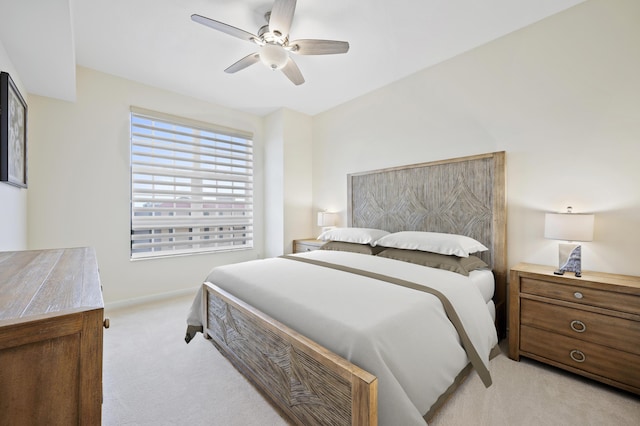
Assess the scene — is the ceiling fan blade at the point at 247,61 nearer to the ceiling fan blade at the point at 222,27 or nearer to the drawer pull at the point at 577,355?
the ceiling fan blade at the point at 222,27

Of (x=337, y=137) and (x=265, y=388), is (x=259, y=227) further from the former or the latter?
(x=265, y=388)

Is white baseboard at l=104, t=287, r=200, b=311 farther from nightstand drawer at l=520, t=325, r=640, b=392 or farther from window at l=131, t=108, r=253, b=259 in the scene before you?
nightstand drawer at l=520, t=325, r=640, b=392

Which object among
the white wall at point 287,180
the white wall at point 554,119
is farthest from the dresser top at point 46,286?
the white wall at point 554,119

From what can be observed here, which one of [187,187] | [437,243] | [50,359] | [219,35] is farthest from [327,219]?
[50,359]

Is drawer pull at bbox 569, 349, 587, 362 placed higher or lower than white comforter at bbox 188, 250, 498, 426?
lower

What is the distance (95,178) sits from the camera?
3020 mm

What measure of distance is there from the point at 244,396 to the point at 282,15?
2560 millimetres

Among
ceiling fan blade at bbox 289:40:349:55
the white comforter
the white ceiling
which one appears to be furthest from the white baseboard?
ceiling fan blade at bbox 289:40:349:55

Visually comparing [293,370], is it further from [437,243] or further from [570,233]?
[570,233]

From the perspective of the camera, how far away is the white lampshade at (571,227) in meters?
1.87

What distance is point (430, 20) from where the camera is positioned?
2242mm

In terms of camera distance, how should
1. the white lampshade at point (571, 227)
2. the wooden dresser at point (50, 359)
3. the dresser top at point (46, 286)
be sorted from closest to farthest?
the wooden dresser at point (50, 359)
the dresser top at point (46, 286)
the white lampshade at point (571, 227)

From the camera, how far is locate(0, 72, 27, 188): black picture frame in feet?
5.79

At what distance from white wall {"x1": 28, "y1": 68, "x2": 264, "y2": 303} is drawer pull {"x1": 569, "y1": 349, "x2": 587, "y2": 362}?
404 cm
